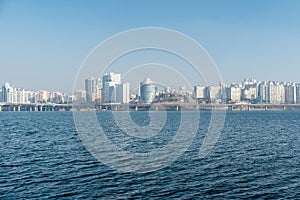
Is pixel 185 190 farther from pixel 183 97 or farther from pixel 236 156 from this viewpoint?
pixel 183 97

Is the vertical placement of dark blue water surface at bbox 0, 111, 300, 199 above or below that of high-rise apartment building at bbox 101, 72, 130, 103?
below

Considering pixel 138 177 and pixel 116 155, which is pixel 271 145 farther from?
pixel 138 177

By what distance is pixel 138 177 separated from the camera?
2009 centimetres

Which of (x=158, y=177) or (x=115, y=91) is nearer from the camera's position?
(x=158, y=177)

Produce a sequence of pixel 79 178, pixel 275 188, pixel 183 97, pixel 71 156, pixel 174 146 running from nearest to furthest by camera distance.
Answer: pixel 275 188
pixel 79 178
pixel 71 156
pixel 174 146
pixel 183 97

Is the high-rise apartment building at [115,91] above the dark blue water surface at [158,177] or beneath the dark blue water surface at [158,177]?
above

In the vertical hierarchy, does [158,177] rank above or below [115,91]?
below

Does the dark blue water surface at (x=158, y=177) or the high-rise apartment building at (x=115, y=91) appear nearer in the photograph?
the dark blue water surface at (x=158, y=177)

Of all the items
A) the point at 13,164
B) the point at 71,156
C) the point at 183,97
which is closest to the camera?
the point at 13,164

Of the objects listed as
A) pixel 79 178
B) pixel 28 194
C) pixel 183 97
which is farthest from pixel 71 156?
pixel 183 97

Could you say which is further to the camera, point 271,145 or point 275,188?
point 271,145

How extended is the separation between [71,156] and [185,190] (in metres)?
12.4

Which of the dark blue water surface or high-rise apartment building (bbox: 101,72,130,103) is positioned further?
high-rise apartment building (bbox: 101,72,130,103)

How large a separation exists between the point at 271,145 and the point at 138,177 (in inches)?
767
